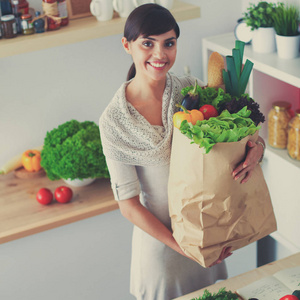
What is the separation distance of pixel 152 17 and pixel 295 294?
81cm

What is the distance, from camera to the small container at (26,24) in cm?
192

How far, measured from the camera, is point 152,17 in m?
1.33

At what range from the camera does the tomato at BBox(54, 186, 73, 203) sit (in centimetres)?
215

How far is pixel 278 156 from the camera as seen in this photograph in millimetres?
2086

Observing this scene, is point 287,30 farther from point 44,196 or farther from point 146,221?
point 44,196

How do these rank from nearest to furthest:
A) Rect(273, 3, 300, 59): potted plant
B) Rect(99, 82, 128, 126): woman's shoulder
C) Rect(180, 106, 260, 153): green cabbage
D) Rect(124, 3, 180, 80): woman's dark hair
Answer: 1. Rect(180, 106, 260, 153): green cabbage
2. Rect(124, 3, 180, 80): woman's dark hair
3. Rect(99, 82, 128, 126): woman's shoulder
4. Rect(273, 3, 300, 59): potted plant

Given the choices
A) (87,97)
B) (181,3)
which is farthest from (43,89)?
(181,3)

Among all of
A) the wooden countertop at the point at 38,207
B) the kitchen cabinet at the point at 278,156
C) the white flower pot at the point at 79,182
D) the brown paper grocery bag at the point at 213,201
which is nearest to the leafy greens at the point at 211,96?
the brown paper grocery bag at the point at 213,201

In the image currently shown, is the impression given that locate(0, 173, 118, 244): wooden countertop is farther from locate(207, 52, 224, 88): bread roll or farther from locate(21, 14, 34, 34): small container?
locate(207, 52, 224, 88): bread roll

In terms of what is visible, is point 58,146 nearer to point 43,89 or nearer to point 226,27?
point 43,89

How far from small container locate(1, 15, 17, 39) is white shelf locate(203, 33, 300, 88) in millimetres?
863

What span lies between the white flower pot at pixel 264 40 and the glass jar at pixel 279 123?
22 centimetres

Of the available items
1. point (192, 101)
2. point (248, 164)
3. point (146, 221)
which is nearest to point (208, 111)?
point (192, 101)

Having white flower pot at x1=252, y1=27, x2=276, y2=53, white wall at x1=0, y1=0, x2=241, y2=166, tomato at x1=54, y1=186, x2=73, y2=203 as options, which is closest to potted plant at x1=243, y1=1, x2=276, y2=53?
white flower pot at x1=252, y1=27, x2=276, y2=53
